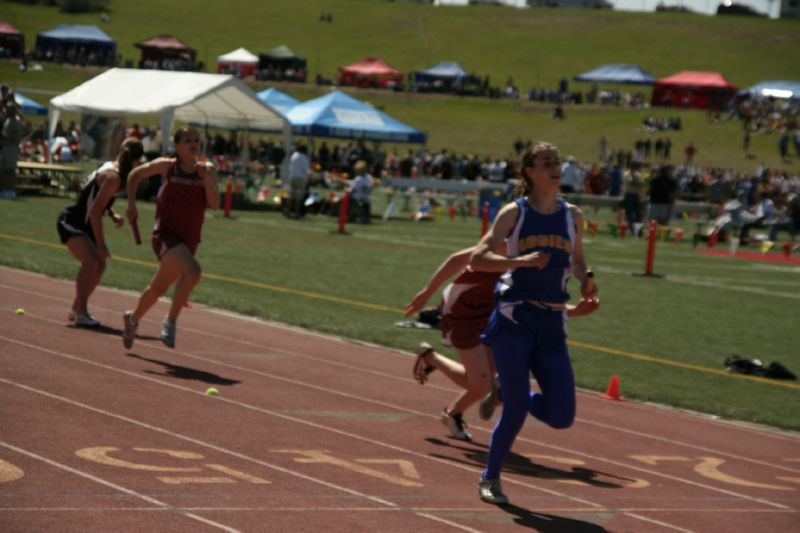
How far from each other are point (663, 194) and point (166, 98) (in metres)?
12.5

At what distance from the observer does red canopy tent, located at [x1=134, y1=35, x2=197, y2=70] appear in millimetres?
82438

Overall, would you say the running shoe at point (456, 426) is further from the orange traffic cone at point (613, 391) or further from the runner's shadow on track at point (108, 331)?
the runner's shadow on track at point (108, 331)

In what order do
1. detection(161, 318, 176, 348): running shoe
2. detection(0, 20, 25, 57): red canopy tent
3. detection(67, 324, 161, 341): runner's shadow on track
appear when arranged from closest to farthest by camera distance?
detection(161, 318, 176, 348): running shoe → detection(67, 324, 161, 341): runner's shadow on track → detection(0, 20, 25, 57): red canopy tent

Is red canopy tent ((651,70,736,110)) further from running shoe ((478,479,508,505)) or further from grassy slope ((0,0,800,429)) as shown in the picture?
running shoe ((478,479,508,505))

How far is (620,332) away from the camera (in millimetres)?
17625

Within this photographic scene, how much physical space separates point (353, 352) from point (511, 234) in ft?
20.8

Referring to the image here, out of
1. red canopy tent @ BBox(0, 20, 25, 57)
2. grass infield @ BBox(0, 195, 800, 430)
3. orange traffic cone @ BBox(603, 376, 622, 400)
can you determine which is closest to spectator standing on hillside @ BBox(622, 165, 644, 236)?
grass infield @ BBox(0, 195, 800, 430)

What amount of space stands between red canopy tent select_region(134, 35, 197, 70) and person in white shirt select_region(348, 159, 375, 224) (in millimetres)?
47712

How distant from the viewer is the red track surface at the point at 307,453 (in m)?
7.21

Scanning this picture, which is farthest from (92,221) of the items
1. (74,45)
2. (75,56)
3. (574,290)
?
(74,45)

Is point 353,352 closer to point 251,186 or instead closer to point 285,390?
point 285,390

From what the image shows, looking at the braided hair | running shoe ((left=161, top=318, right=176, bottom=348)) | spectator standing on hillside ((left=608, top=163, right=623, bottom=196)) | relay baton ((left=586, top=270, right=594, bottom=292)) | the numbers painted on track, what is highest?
spectator standing on hillside ((left=608, top=163, right=623, bottom=196))

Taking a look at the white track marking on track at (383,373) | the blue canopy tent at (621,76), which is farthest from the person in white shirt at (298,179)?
the blue canopy tent at (621,76)

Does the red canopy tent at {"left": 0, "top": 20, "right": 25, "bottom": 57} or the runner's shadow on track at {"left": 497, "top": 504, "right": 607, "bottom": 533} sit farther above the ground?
the red canopy tent at {"left": 0, "top": 20, "right": 25, "bottom": 57}
